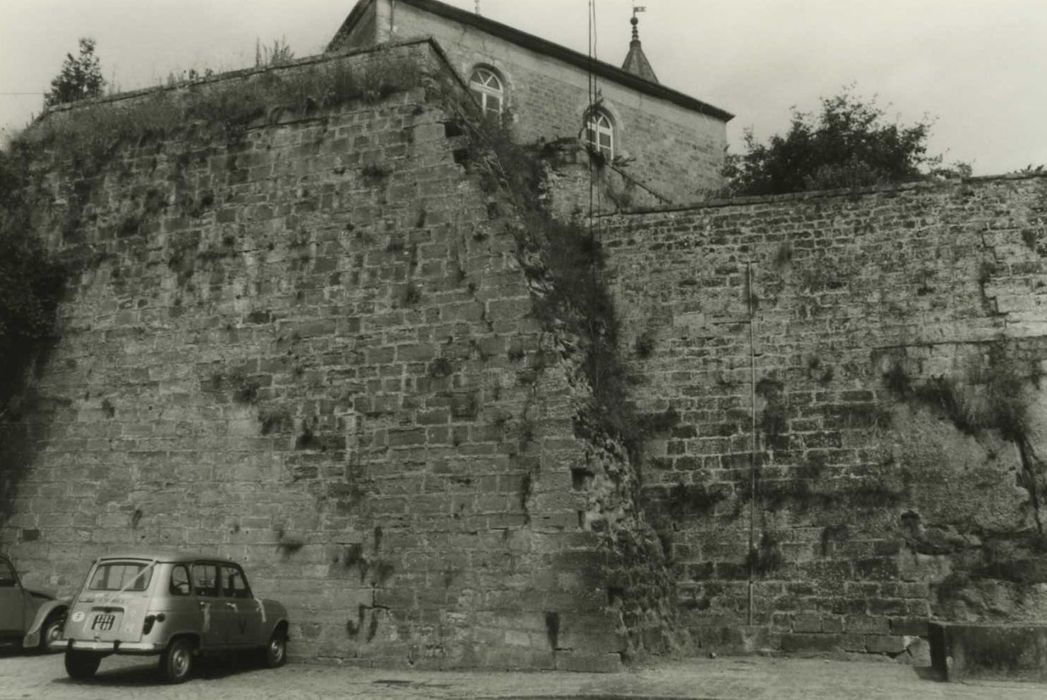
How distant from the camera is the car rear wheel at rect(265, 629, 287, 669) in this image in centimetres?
1049

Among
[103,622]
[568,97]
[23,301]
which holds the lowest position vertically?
[103,622]

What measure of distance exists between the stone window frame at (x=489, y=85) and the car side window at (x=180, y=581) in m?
15.6

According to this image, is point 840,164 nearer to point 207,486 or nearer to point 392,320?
point 392,320

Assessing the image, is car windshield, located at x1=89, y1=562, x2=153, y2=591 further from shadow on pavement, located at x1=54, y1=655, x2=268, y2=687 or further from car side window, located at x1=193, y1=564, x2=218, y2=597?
shadow on pavement, located at x1=54, y1=655, x2=268, y2=687

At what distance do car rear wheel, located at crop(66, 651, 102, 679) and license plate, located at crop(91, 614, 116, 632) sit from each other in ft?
1.38

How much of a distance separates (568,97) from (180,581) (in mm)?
17995

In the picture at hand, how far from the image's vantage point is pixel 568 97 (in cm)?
2469

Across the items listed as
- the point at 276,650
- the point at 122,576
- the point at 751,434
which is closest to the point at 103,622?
the point at 122,576

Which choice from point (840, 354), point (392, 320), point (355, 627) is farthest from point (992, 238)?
point (355, 627)

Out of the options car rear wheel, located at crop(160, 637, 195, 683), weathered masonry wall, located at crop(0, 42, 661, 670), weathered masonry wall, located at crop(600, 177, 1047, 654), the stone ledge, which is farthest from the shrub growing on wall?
the stone ledge

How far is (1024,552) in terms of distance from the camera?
456 inches

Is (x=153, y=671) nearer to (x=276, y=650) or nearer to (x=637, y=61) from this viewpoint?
(x=276, y=650)

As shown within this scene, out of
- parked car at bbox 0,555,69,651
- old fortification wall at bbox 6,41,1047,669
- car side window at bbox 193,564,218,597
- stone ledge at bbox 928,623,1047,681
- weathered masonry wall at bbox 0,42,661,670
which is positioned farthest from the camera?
parked car at bbox 0,555,69,651

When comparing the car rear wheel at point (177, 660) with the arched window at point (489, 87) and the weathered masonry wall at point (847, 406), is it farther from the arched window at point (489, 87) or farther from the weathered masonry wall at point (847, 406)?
the arched window at point (489, 87)
